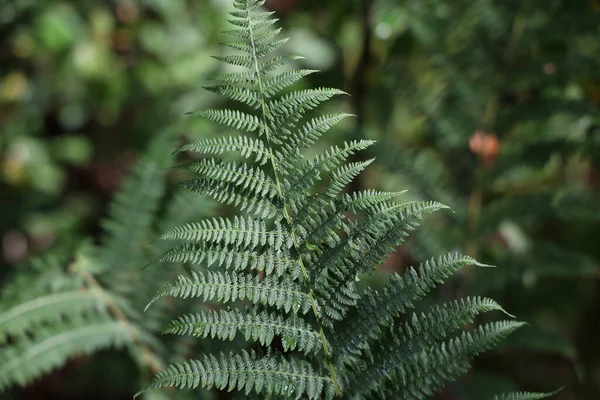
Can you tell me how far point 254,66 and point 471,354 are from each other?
581mm

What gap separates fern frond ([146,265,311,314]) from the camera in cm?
89

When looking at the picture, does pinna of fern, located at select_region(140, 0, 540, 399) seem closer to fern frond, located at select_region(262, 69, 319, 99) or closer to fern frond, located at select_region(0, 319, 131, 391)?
fern frond, located at select_region(262, 69, 319, 99)

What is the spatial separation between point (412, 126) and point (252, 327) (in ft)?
6.21

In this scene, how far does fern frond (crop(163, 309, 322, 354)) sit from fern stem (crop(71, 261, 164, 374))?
0.58 metres

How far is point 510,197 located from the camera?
1.81 m

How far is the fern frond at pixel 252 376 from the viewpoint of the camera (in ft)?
2.83

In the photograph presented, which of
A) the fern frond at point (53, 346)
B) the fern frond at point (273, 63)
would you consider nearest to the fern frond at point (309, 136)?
the fern frond at point (273, 63)

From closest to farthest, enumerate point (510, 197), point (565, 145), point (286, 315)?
point (286, 315) < point (565, 145) < point (510, 197)

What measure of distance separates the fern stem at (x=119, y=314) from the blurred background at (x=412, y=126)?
183 mm

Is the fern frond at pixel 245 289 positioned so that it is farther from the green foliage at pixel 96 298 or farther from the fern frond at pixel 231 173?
the green foliage at pixel 96 298

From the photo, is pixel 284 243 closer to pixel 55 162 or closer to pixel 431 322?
pixel 431 322

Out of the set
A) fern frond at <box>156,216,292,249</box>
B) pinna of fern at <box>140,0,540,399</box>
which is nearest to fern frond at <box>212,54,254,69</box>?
pinna of fern at <box>140,0,540,399</box>

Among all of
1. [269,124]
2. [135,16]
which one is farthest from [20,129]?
[269,124]

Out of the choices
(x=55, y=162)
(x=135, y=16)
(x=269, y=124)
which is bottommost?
(x=269, y=124)
